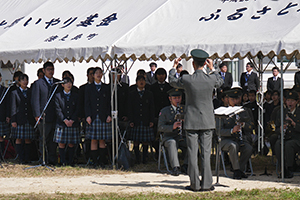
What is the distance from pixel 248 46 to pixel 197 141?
5.05ft

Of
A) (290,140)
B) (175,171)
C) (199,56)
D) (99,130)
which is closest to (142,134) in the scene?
(99,130)

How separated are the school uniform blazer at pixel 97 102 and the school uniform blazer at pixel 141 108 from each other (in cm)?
54

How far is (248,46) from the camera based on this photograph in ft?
23.2

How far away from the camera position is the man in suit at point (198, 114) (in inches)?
260

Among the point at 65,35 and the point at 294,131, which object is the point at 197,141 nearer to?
the point at 294,131

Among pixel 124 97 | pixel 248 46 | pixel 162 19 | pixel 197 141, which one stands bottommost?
pixel 197 141

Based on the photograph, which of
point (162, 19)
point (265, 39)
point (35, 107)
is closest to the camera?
point (265, 39)

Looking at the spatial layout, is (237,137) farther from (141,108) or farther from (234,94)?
(141,108)

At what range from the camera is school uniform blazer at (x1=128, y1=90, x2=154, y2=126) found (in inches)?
365

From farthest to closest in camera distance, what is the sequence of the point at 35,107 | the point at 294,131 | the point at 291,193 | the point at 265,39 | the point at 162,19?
the point at 35,107 → the point at 162,19 → the point at 294,131 → the point at 265,39 → the point at 291,193

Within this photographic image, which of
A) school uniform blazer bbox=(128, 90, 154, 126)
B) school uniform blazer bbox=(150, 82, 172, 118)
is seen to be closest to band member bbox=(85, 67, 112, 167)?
school uniform blazer bbox=(128, 90, 154, 126)

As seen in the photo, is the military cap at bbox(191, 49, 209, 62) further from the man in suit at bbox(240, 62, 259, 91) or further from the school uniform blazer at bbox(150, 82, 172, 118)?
the man in suit at bbox(240, 62, 259, 91)

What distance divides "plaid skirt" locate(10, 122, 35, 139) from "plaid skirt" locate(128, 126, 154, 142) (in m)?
1.88

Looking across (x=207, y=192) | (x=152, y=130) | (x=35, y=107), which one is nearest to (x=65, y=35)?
(x=35, y=107)
